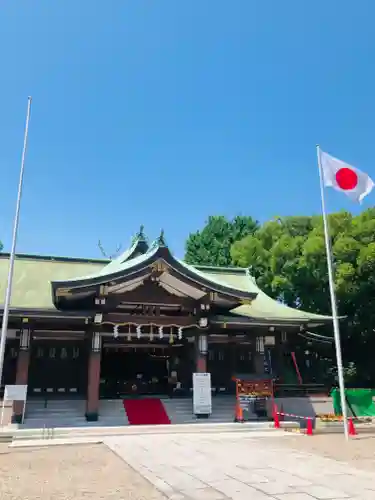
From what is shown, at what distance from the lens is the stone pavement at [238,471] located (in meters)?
7.87

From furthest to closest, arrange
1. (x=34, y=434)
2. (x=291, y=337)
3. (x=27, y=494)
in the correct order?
(x=291, y=337) → (x=34, y=434) → (x=27, y=494)

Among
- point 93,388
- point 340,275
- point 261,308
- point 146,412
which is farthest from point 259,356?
point 340,275

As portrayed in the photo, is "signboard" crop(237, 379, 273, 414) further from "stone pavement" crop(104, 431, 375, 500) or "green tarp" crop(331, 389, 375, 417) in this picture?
"stone pavement" crop(104, 431, 375, 500)

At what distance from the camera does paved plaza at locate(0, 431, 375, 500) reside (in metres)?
7.93

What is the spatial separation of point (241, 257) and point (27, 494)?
32.0 m

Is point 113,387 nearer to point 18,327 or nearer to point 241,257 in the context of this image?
point 18,327

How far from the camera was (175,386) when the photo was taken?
74.3 feet

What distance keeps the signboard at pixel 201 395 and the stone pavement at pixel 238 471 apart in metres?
4.08

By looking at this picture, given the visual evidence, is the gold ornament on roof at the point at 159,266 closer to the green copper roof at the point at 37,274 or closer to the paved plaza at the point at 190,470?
the green copper roof at the point at 37,274

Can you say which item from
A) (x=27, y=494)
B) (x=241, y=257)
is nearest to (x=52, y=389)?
(x=27, y=494)

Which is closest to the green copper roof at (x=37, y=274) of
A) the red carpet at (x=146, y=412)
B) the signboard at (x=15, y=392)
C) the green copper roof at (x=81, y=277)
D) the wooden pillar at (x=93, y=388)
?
the green copper roof at (x=81, y=277)

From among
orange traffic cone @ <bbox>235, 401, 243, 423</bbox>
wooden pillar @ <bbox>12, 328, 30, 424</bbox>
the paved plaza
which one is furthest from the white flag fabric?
wooden pillar @ <bbox>12, 328, 30, 424</bbox>

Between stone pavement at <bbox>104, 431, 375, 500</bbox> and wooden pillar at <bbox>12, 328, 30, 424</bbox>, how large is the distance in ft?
14.6

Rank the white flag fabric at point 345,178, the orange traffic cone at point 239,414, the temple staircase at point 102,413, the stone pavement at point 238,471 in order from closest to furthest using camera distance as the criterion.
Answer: the stone pavement at point 238,471 → the white flag fabric at point 345,178 → the temple staircase at point 102,413 → the orange traffic cone at point 239,414
